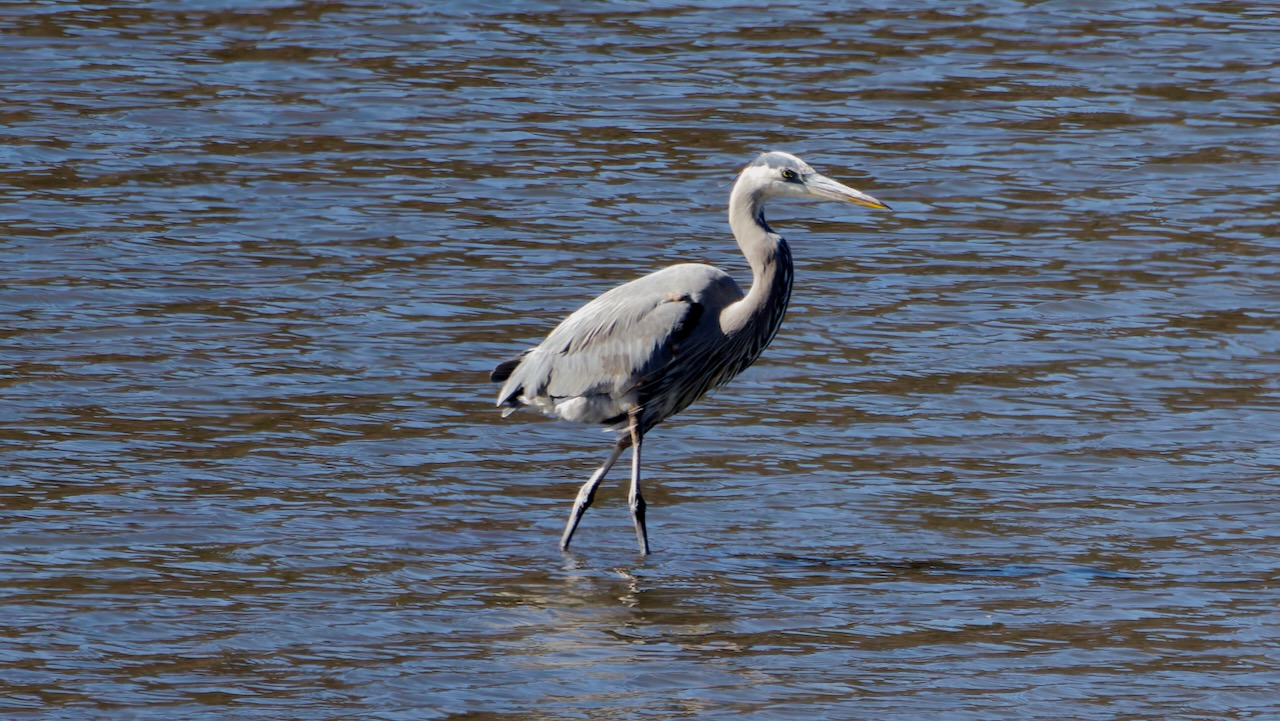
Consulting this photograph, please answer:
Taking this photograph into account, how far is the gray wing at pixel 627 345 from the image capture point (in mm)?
8352

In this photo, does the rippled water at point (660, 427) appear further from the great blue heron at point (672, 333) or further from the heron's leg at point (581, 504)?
the great blue heron at point (672, 333)

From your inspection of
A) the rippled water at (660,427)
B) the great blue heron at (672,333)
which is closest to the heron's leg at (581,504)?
the great blue heron at (672,333)

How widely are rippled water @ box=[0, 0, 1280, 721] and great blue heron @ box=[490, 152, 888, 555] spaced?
463 millimetres

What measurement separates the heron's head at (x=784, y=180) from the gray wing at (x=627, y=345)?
423mm

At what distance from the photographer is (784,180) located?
8.35 meters

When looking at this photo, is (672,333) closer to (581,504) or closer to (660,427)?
(581,504)

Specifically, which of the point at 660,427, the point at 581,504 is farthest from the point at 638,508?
the point at 660,427

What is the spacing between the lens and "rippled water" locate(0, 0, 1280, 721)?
6980 mm

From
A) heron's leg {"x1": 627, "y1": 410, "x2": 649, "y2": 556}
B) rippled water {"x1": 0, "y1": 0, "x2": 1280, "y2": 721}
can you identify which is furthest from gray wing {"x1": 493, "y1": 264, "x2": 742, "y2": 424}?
rippled water {"x1": 0, "y1": 0, "x2": 1280, "y2": 721}

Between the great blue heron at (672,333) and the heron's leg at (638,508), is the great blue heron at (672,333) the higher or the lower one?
the higher one

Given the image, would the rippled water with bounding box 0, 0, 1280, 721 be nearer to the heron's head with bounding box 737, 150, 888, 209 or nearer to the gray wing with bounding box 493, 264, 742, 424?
the gray wing with bounding box 493, 264, 742, 424

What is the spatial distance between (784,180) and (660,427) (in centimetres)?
191

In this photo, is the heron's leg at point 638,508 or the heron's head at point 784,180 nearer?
the heron's leg at point 638,508

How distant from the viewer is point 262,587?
7539mm
